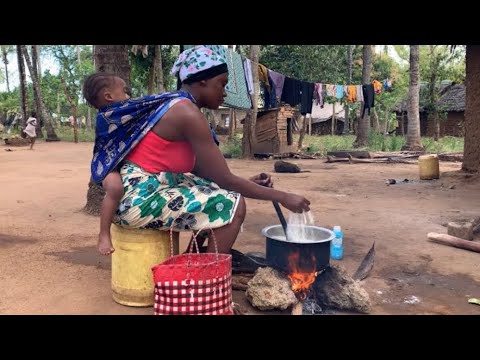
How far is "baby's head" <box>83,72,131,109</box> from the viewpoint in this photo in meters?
2.92

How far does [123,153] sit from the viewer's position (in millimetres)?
2750

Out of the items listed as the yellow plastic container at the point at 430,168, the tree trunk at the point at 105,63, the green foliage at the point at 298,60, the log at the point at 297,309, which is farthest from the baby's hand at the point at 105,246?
the green foliage at the point at 298,60

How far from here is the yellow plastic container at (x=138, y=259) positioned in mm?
2748

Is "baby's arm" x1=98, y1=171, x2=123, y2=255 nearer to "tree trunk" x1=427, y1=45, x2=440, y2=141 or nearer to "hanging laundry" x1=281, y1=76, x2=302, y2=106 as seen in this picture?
"hanging laundry" x1=281, y1=76, x2=302, y2=106

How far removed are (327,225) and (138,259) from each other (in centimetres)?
286

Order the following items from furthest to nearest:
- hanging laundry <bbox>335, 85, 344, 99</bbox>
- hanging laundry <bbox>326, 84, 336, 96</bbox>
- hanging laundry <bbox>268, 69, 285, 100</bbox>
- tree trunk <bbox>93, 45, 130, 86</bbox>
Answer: hanging laundry <bbox>335, 85, 344, 99</bbox> < hanging laundry <bbox>326, 84, 336, 96</bbox> < hanging laundry <bbox>268, 69, 285, 100</bbox> < tree trunk <bbox>93, 45, 130, 86</bbox>

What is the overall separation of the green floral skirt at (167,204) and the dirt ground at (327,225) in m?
0.57

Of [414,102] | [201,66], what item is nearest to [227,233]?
[201,66]

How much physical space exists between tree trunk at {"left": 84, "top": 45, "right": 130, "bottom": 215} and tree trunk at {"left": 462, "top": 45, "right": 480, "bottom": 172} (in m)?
6.22

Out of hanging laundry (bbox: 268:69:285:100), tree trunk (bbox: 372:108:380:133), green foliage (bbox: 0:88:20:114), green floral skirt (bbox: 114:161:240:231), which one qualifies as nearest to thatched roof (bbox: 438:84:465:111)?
tree trunk (bbox: 372:108:380:133)

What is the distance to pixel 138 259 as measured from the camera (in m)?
2.75

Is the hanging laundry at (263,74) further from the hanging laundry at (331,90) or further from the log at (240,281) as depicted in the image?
the log at (240,281)
